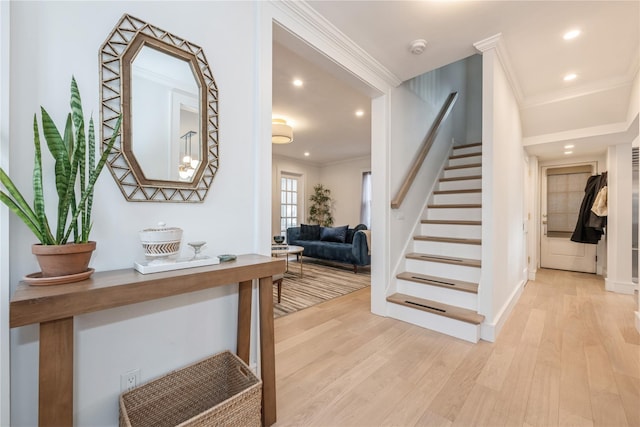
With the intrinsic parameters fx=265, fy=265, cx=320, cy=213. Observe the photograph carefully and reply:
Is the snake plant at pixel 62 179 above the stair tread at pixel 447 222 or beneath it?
above

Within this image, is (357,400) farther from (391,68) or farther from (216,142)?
(391,68)

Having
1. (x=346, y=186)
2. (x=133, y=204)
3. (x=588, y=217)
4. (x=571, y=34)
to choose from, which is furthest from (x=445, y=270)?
(x=346, y=186)

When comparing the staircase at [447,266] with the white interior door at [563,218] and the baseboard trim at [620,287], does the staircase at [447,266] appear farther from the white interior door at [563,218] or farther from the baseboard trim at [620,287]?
the white interior door at [563,218]

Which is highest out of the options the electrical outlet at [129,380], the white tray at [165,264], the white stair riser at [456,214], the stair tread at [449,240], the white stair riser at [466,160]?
the white stair riser at [466,160]

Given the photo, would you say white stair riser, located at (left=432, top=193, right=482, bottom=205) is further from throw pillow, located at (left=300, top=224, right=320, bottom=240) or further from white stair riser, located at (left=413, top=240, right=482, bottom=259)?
throw pillow, located at (left=300, top=224, right=320, bottom=240)

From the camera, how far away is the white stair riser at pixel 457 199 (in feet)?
10.5

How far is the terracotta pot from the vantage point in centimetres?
82

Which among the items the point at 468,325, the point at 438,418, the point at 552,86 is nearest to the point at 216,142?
the point at 438,418

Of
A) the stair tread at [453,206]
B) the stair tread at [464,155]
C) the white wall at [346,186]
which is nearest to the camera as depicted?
the stair tread at [453,206]

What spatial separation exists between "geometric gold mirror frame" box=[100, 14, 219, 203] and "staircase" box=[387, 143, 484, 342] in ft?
7.15

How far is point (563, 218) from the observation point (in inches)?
189

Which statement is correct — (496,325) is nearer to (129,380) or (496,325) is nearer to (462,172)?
(462,172)

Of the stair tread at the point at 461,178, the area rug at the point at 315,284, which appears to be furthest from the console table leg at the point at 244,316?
the stair tread at the point at 461,178

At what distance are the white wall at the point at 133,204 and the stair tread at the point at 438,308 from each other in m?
1.68
